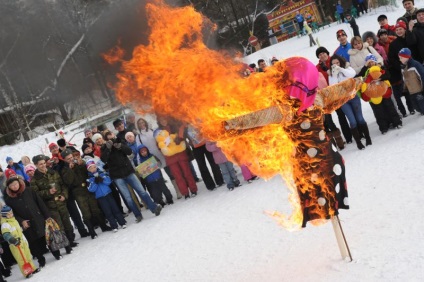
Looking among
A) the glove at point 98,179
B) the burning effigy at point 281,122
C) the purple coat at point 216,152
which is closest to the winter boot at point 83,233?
the glove at point 98,179

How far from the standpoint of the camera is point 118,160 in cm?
888

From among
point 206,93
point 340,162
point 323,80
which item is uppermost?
point 206,93

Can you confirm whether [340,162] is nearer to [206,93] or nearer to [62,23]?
[206,93]

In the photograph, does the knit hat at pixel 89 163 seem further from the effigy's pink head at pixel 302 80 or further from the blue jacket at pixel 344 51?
the effigy's pink head at pixel 302 80

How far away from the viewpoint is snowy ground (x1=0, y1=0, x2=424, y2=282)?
4512mm

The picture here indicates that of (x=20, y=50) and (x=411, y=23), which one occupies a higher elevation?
(x=20, y=50)

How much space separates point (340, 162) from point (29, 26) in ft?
89.4

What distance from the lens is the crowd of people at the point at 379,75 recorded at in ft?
25.8

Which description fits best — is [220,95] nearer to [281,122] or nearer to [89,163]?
[281,122]

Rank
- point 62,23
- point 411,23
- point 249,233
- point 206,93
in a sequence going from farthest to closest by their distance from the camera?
1. point 62,23
2. point 411,23
3. point 249,233
4. point 206,93

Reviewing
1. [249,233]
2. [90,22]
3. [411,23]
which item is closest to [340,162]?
[249,233]

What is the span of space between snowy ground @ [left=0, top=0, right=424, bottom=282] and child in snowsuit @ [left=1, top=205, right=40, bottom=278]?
312mm

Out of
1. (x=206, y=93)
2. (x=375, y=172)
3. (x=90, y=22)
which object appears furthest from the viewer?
(x=90, y=22)

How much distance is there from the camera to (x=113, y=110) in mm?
31406
